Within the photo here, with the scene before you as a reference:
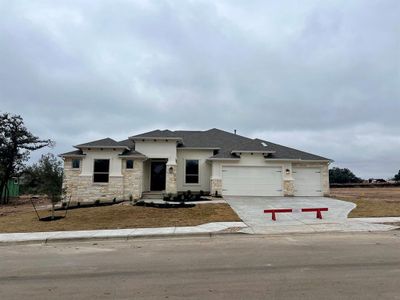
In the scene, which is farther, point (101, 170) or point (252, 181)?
point (252, 181)

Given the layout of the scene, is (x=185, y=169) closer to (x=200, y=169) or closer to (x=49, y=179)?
(x=200, y=169)

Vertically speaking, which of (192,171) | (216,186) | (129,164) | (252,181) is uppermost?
(129,164)

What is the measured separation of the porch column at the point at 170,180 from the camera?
2596cm

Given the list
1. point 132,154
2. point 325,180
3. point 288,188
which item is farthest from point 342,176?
point 132,154

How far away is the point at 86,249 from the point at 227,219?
6.74 metres

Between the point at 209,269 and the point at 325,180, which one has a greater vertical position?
the point at 325,180

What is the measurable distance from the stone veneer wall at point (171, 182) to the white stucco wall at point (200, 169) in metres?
1.83

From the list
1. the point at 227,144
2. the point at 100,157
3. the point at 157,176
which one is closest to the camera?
→ the point at 100,157

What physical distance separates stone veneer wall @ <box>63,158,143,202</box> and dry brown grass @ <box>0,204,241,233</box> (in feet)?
16.4

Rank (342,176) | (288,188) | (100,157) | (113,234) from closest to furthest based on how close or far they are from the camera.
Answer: (113,234), (100,157), (288,188), (342,176)

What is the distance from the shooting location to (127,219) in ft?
54.2

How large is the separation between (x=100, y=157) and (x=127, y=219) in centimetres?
982

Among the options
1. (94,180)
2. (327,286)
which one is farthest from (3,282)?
(94,180)

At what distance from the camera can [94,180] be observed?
992 inches
